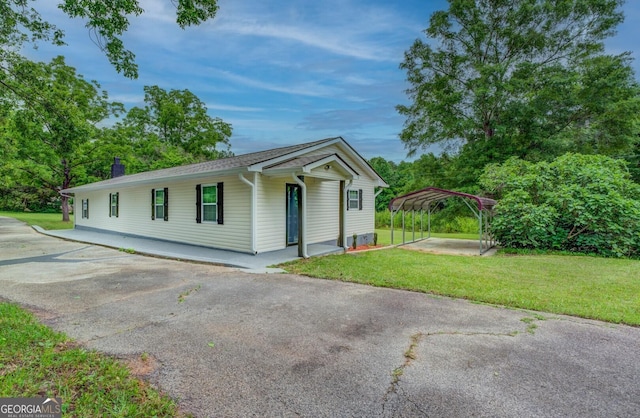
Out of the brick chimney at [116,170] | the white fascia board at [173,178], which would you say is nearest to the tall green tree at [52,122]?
the white fascia board at [173,178]

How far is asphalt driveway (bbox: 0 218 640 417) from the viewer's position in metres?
2.27

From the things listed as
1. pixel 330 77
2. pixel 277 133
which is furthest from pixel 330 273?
pixel 277 133

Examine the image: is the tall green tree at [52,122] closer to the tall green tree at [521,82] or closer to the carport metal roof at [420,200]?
the carport metal roof at [420,200]

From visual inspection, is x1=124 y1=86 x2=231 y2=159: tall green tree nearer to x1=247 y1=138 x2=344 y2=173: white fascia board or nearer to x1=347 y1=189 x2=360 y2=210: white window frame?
x1=347 y1=189 x2=360 y2=210: white window frame

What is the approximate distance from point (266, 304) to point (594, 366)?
383cm

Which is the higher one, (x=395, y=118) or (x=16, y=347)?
(x=395, y=118)

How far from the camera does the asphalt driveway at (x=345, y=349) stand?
2.27 m

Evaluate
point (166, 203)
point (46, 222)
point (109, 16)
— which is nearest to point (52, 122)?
point (109, 16)

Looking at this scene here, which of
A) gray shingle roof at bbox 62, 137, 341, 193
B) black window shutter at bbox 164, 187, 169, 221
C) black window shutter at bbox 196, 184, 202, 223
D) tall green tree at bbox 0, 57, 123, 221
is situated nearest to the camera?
tall green tree at bbox 0, 57, 123, 221

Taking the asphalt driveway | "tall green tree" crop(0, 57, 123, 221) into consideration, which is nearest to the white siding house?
"tall green tree" crop(0, 57, 123, 221)

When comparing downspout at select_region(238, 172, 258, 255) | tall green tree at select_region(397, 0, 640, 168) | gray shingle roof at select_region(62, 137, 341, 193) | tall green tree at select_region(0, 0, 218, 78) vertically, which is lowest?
downspout at select_region(238, 172, 258, 255)

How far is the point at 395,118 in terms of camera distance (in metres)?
21.0

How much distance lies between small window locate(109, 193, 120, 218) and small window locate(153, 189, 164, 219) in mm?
4187

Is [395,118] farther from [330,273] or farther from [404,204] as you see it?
[330,273]
